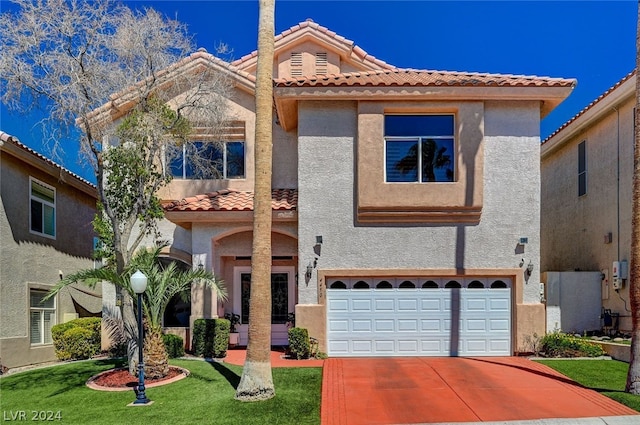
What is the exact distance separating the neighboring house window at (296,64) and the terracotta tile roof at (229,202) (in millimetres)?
6340

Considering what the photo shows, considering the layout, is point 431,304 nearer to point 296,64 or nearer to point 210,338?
point 210,338

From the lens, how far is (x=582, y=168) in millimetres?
17547

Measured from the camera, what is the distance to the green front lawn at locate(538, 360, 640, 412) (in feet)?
29.7

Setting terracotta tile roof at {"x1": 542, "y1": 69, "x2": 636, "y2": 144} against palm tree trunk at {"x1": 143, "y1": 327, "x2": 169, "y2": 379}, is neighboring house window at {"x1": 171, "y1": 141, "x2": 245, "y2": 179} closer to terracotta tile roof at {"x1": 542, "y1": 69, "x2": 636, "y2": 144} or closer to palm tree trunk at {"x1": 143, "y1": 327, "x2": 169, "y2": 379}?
palm tree trunk at {"x1": 143, "y1": 327, "x2": 169, "y2": 379}

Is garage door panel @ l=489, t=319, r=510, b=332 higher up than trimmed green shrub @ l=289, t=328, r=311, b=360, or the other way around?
garage door panel @ l=489, t=319, r=510, b=332

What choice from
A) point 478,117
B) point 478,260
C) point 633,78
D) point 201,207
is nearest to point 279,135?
point 201,207

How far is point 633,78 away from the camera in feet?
44.2

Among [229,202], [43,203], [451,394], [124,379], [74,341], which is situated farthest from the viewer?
[43,203]

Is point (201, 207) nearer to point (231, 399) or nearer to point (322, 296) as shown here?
point (322, 296)

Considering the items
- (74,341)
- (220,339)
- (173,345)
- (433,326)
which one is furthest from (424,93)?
(74,341)

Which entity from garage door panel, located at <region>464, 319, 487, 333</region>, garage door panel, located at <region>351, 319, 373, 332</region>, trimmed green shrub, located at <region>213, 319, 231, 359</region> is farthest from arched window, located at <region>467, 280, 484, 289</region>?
trimmed green shrub, located at <region>213, 319, 231, 359</region>

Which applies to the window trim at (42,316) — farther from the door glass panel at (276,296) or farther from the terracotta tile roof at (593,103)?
the terracotta tile roof at (593,103)

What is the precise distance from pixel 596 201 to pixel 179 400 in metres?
15.0

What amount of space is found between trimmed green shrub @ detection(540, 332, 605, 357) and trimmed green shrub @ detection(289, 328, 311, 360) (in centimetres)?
658
